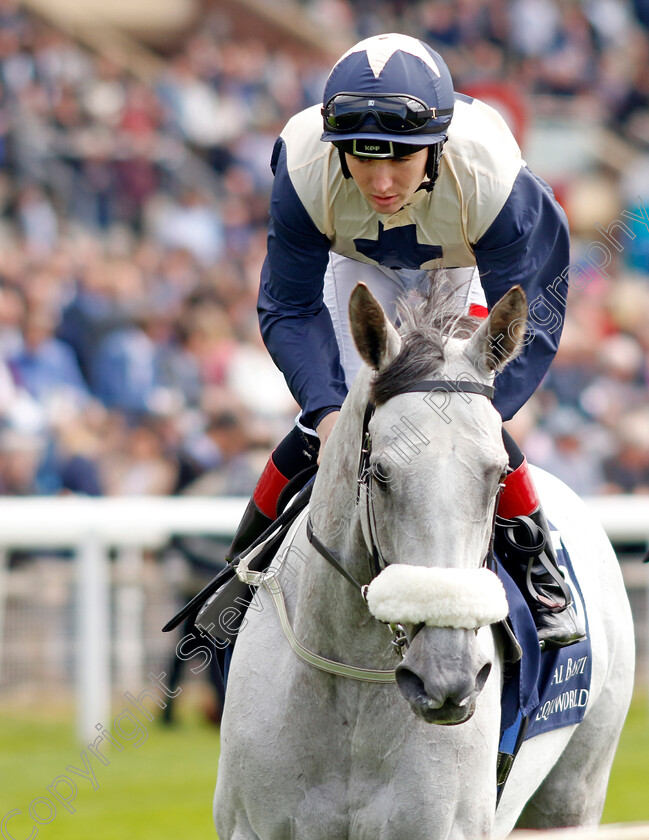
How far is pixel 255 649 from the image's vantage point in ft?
11.5

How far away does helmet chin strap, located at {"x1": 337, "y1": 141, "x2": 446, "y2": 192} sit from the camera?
3.46m

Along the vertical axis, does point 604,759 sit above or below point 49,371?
below

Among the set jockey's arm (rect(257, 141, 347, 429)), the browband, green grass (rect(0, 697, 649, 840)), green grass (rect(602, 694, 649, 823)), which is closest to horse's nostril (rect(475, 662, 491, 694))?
the browband

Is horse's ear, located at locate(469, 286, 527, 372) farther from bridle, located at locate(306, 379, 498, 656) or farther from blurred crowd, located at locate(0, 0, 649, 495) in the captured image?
blurred crowd, located at locate(0, 0, 649, 495)

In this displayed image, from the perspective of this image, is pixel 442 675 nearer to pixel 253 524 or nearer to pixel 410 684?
pixel 410 684

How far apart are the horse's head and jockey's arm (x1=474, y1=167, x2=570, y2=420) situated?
502 mm

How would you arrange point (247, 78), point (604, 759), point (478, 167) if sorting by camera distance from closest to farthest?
1. point (478, 167)
2. point (604, 759)
3. point (247, 78)

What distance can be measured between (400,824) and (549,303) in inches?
60.8

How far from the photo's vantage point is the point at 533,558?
3.75 meters

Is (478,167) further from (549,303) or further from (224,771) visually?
(224,771)

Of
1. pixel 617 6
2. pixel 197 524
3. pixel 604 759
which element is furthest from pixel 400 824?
pixel 617 6

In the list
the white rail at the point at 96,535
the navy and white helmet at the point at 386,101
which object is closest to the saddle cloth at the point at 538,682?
the navy and white helmet at the point at 386,101

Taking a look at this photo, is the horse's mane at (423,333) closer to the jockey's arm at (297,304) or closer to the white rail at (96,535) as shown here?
the jockey's arm at (297,304)

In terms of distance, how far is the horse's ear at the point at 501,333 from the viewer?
2.99m
